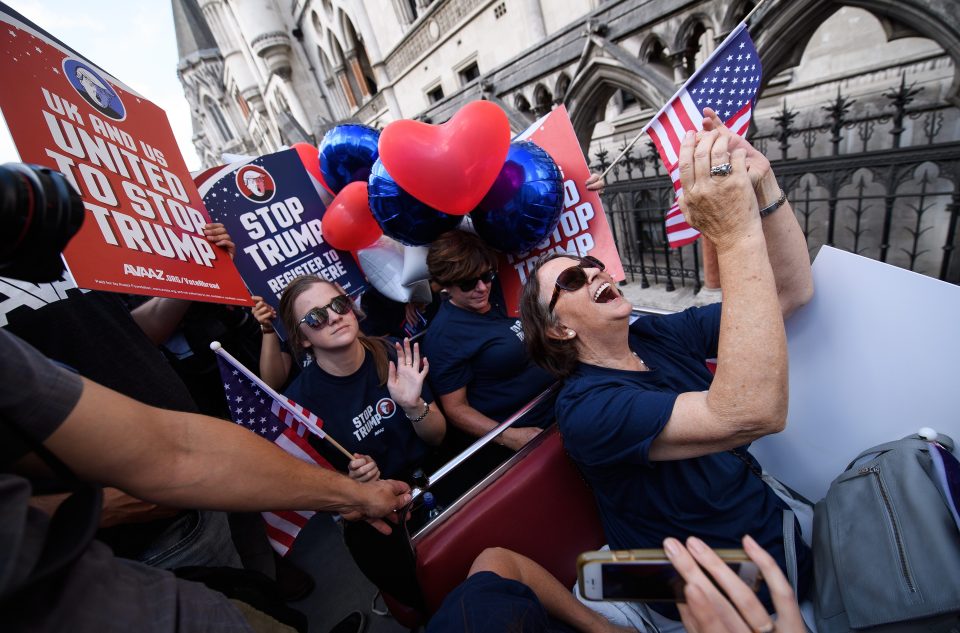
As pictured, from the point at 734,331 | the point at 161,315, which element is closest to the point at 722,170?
the point at 734,331

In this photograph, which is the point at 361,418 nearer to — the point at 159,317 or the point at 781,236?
the point at 159,317

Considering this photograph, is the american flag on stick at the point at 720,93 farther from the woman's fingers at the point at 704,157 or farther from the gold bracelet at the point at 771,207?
the woman's fingers at the point at 704,157

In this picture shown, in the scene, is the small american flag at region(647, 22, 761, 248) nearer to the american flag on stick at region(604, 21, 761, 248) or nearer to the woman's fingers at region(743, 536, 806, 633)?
the american flag on stick at region(604, 21, 761, 248)

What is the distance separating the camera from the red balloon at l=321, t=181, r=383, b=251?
2531 mm

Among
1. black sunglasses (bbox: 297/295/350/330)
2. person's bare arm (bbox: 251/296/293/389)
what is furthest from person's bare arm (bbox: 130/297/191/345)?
black sunglasses (bbox: 297/295/350/330)

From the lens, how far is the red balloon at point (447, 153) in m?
1.80

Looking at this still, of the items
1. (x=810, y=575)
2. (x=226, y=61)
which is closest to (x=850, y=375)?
(x=810, y=575)

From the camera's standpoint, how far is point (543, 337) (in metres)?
1.49

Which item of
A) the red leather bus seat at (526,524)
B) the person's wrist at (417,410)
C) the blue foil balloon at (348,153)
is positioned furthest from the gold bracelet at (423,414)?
the blue foil balloon at (348,153)

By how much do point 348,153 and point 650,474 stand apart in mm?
2698

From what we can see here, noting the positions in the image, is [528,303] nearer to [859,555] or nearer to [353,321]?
[353,321]

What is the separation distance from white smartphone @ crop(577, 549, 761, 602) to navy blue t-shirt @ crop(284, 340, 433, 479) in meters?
1.25

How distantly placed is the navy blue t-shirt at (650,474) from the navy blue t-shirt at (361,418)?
988 mm

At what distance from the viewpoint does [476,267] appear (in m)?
2.04
